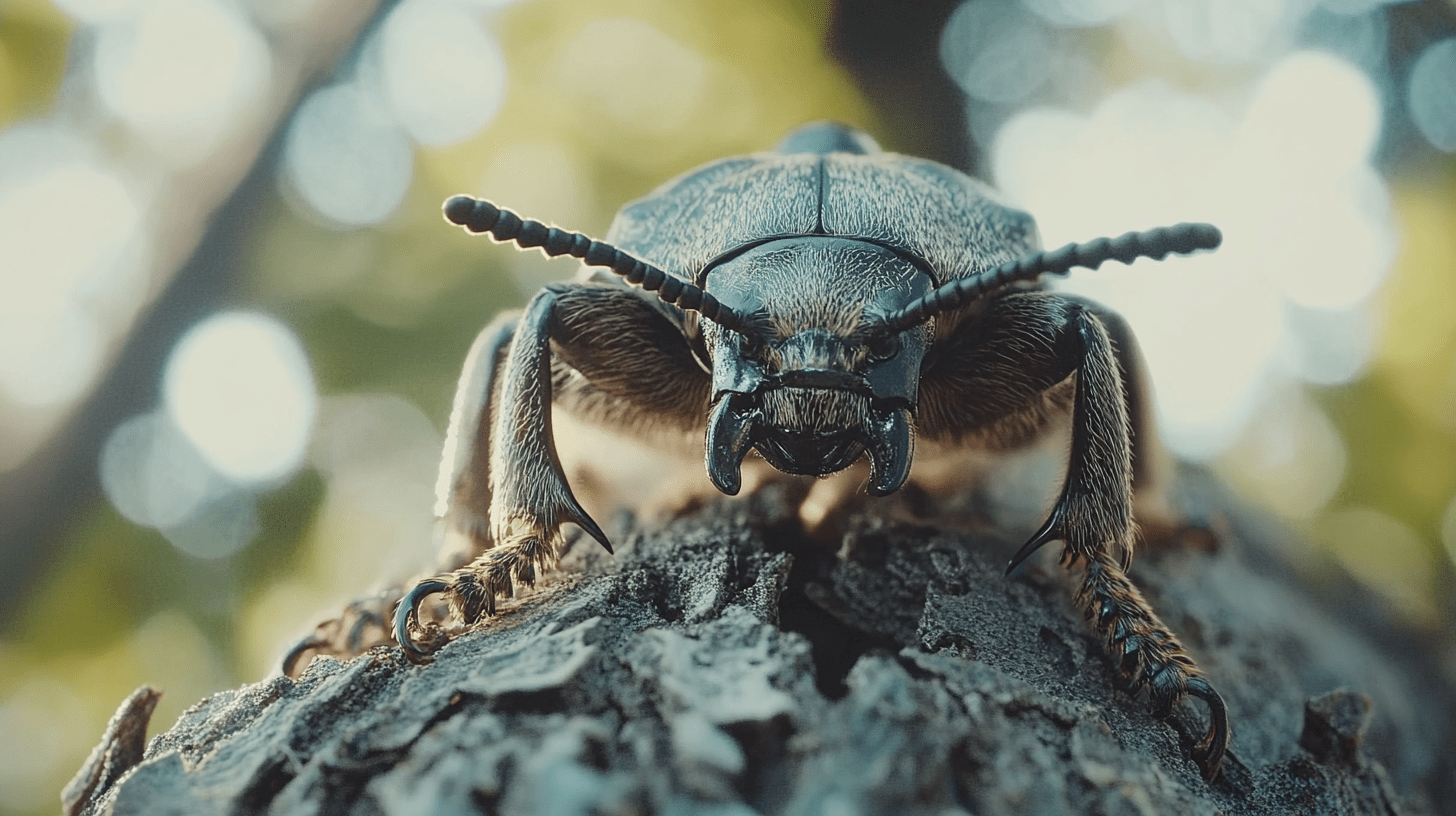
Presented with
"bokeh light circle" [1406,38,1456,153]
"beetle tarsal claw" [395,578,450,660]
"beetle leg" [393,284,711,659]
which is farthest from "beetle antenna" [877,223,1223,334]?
"bokeh light circle" [1406,38,1456,153]

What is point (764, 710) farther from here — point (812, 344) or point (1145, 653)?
point (1145, 653)

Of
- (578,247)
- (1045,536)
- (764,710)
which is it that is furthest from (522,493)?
(1045,536)

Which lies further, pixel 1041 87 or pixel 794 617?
pixel 1041 87

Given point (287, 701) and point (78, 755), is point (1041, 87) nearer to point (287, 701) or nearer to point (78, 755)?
point (287, 701)

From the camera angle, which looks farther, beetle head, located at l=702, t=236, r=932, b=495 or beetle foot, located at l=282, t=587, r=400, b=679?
beetle foot, located at l=282, t=587, r=400, b=679

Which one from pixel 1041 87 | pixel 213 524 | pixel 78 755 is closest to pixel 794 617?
pixel 78 755

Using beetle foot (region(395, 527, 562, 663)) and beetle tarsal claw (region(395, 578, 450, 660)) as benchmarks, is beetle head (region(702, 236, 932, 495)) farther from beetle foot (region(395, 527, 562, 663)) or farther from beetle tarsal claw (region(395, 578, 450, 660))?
beetle tarsal claw (region(395, 578, 450, 660))
